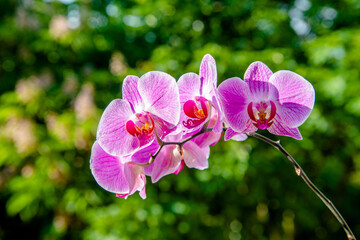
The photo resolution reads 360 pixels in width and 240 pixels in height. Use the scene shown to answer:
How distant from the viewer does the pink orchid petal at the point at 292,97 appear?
38cm

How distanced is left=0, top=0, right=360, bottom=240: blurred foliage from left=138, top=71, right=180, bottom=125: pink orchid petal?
1.18 m

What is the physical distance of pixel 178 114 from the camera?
38 cm

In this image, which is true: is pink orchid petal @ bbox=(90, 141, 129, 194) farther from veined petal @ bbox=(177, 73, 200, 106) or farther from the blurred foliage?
the blurred foliage

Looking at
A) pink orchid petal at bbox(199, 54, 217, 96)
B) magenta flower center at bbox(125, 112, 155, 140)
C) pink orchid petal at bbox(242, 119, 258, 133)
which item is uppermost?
pink orchid petal at bbox(199, 54, 217, 96)

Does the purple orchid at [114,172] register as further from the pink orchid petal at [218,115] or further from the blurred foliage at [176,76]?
the blurred foliage at [176,76]

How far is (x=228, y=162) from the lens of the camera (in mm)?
1572

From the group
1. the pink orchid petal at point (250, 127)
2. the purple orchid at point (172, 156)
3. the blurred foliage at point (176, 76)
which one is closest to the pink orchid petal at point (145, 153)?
the purple orchid at point (172, 156)

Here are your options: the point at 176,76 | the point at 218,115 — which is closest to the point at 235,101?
the point at 218,115

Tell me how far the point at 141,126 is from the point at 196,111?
0.06 m

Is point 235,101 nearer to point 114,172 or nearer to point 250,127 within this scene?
point 250,127

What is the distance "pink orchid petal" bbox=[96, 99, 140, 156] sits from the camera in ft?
1.26

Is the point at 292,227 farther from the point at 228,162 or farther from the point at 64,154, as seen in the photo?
the point at 64,154

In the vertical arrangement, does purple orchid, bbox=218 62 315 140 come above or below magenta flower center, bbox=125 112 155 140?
above

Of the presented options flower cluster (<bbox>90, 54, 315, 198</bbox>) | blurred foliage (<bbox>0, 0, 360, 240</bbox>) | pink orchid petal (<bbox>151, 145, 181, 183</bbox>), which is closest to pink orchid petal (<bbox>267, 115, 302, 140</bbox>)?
flower cluster (<bbox>90, 54, 315, 198</bbox>)
